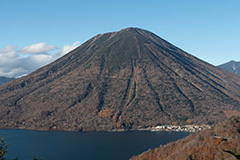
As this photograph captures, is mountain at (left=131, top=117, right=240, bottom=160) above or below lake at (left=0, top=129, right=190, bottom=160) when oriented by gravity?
above

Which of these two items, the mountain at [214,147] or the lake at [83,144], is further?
the lake at [83,144]

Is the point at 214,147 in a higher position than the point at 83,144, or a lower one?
higher

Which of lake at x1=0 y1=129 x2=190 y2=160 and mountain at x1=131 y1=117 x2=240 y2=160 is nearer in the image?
mountain at x1=131 y1=117 x2=240 y2=160

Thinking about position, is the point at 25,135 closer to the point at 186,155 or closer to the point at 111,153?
the point at 111,153

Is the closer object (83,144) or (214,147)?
(214,147)

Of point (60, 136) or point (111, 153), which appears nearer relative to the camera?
point (111, 153)

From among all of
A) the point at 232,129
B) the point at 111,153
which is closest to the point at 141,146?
the point at 111,153

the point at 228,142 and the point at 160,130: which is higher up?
the point at 228,142

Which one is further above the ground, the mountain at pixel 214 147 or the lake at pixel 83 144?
the mountain at pixel 214 147
